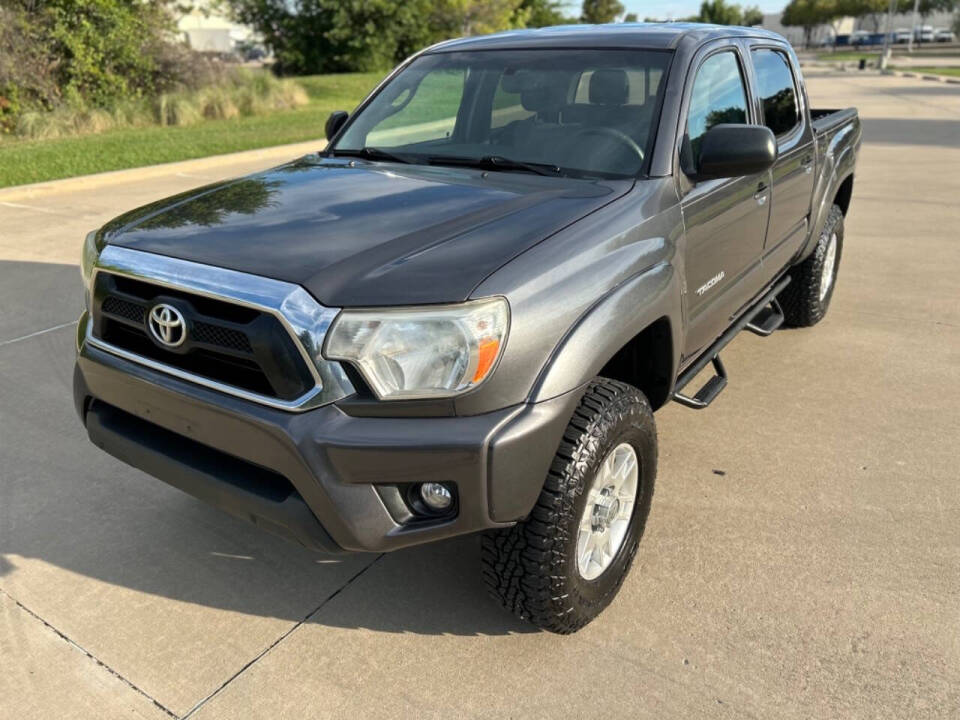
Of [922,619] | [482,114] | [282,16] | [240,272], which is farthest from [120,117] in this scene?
[282,16]

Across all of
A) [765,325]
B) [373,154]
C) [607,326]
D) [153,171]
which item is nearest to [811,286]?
[765,325]

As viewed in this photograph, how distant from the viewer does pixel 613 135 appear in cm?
303

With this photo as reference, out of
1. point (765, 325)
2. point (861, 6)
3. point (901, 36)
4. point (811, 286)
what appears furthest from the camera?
point (901, 36)

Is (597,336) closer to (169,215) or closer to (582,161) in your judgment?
(582,161)

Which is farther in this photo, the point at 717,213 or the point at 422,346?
the point at 717,213

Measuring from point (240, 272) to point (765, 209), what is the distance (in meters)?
2.57

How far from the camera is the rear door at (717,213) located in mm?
3027

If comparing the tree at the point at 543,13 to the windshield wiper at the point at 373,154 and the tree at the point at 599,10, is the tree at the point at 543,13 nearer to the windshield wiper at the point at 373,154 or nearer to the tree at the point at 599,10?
the tree at the point at 599,10

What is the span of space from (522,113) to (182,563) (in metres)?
2.18

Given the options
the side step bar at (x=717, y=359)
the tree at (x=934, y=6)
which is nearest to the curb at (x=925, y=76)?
the side step bar at (x=717, y=359)

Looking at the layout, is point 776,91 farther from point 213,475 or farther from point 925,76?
point 925,76

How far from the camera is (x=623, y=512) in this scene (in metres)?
2.70

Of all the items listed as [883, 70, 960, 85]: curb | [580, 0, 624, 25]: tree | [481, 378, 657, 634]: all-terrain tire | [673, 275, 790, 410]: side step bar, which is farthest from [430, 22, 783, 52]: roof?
[580, 0, 624, 25]: tree

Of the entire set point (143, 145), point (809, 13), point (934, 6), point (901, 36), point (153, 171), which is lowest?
point (153, 171)
